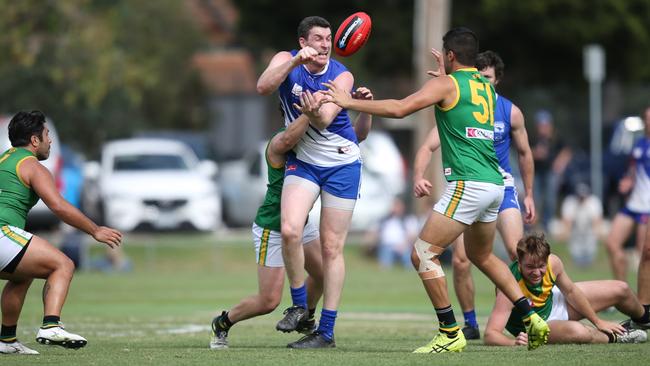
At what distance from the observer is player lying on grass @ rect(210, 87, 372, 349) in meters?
10.4

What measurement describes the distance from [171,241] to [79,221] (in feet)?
52.1

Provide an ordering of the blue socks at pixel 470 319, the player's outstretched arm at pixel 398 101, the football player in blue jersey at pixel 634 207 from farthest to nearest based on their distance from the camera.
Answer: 1. the football player in blue jersey at pixel 634 207
2. the blue socks at pixel 470 319
3. the player's outstretched arm at pixel 398 101

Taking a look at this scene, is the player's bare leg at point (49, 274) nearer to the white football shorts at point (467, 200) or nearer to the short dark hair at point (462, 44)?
the white football shorts at point (467, 200)

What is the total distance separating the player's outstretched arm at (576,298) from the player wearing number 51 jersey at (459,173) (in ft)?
2.19

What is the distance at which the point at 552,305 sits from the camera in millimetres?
10703

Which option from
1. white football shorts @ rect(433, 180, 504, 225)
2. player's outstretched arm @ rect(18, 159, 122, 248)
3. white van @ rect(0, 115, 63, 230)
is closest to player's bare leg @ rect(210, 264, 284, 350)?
player's outstretched arm @ rect(18, 159, 122, 248)

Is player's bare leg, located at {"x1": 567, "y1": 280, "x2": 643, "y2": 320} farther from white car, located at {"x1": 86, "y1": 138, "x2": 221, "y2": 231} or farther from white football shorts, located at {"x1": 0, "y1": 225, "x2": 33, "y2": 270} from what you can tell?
white car, located at {"x1": 86, "y1": 138, "x2": 221, "y2": 231}

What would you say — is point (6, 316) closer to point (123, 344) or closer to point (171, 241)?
point (123, 344)

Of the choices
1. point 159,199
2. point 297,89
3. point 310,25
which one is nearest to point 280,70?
point 297,89

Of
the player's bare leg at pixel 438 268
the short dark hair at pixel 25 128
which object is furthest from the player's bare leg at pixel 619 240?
the short dark hair at pixel 25 128

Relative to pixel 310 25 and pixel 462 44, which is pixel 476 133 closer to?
pixel 462 44

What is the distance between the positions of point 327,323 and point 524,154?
2583 millimetres

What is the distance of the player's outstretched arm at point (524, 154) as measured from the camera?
1147 cm

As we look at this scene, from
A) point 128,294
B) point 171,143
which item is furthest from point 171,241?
point 128,294
